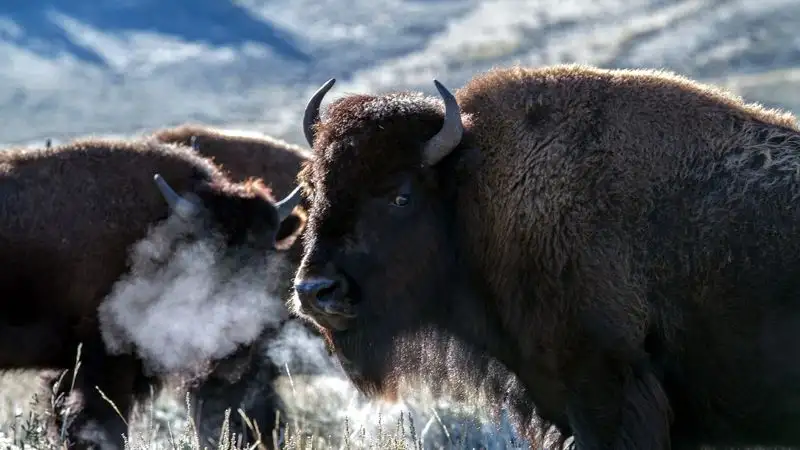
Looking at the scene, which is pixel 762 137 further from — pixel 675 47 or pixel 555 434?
pixel 675 47

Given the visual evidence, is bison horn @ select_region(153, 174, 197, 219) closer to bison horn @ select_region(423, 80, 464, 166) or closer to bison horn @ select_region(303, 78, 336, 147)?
bison horn @ select_region(303, 78, 336, 147)

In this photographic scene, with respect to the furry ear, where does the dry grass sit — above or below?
below

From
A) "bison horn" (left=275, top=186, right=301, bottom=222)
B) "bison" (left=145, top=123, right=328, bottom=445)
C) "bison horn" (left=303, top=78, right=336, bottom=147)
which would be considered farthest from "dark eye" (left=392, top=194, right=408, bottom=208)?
"bison horn" (left=275, top=186, right=301, bottom=222)

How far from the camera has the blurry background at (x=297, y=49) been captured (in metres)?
39.5

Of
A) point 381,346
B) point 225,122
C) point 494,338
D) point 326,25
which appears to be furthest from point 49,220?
point 326,25

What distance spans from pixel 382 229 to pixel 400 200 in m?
0.13

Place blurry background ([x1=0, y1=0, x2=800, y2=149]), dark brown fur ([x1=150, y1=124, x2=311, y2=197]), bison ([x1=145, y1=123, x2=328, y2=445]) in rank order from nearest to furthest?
bison ([x1=145, y1=123, x2=328, y2=445]) < dark brown fur ([x1=150, y1=124, x2=311, y2=197]) < blurry background ([x1=0, y1=0, x2=800, y2=149])

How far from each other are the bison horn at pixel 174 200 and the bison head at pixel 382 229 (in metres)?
2.29

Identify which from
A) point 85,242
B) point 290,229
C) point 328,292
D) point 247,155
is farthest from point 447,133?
point 247,155

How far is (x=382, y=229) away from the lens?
12.1 feet

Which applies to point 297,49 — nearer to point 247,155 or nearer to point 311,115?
point 247,155

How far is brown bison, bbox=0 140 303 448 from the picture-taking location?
5605mm

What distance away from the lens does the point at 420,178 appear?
375 centimetres

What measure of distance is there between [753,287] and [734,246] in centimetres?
16
